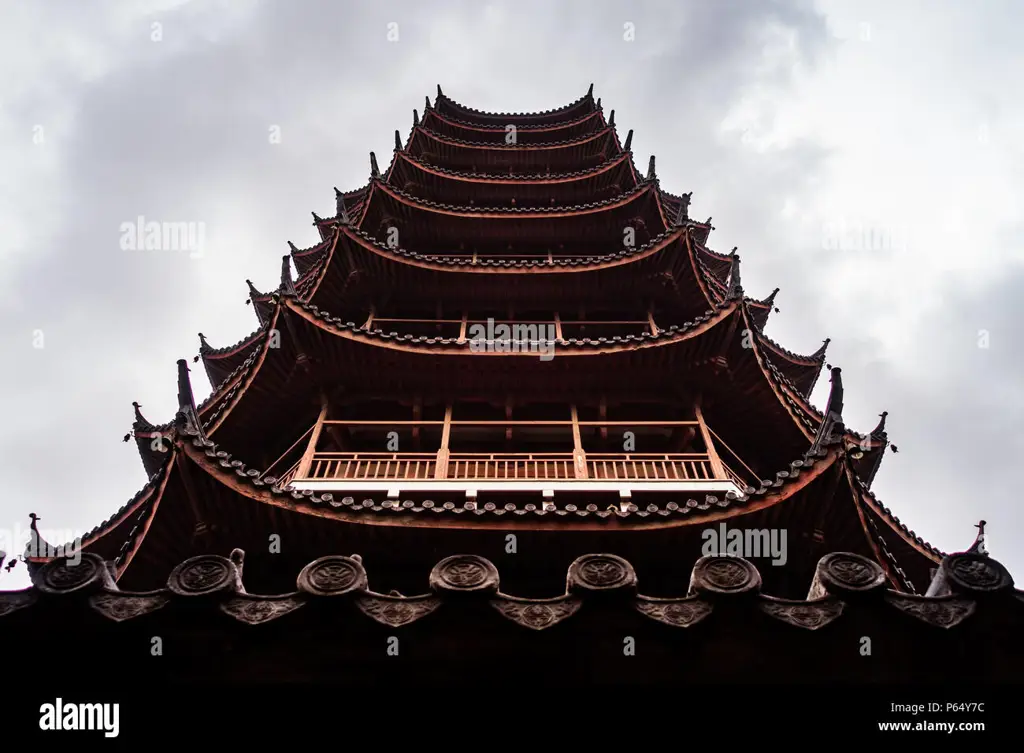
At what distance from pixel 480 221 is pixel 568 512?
427 inches

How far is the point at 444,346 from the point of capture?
11695 mm

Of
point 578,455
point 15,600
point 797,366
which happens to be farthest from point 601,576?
point 797,366

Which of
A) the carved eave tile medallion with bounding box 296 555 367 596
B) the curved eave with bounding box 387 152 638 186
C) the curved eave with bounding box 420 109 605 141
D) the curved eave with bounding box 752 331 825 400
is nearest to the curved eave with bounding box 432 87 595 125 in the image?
the curved eave with bounding box 420 109 605 141

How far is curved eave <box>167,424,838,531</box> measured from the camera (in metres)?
7.59

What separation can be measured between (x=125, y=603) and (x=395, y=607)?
1.14 metres

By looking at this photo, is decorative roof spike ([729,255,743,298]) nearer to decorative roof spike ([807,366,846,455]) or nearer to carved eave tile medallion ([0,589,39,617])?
decorative roof spike ([807,366,846,455])

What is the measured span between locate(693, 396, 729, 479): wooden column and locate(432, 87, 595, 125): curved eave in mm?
16574

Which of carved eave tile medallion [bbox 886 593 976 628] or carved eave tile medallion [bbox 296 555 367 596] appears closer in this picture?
carved eave tile medallion [bbox 886 593 976 628]

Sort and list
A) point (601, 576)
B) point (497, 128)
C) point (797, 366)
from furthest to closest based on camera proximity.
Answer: point (497, 128) → point (797, 366) → point (601, 576)

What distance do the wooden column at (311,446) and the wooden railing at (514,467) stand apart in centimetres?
7

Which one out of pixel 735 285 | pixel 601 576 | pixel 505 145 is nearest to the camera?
pixel 601 576

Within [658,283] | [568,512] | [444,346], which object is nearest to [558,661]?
[568,512]

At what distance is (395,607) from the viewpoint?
12.5ft

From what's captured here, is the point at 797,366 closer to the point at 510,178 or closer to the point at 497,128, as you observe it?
the point at 510,178
